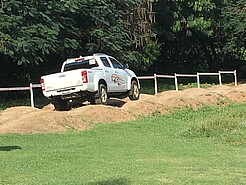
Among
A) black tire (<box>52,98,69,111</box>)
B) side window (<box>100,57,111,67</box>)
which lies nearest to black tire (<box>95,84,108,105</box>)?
side window (<box>100,57,111,67</box>)

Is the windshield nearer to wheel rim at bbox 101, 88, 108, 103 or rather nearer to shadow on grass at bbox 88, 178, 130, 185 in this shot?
wheel rim at bbox 101, 88, 108, 103

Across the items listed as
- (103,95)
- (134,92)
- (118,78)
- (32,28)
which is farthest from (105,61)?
(32,28)

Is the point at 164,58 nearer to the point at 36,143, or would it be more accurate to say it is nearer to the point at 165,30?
the point at 165,30

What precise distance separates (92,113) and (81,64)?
3457mm

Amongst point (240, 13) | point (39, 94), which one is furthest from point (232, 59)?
point (39, 94)

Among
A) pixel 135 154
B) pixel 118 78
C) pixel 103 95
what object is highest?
pixel 118 78

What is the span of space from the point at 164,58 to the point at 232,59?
646 centimetres

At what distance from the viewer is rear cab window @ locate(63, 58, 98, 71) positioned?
20.8m

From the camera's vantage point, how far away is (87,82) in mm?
19000

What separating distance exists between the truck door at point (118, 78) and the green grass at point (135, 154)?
3049mm

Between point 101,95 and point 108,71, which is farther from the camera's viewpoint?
point 108,71

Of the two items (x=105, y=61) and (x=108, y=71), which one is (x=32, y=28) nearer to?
(x=105, y=61)

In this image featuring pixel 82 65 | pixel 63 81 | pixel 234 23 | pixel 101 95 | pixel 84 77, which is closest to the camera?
pixel 84 77

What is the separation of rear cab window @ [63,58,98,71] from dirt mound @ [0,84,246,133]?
6.71 feet
